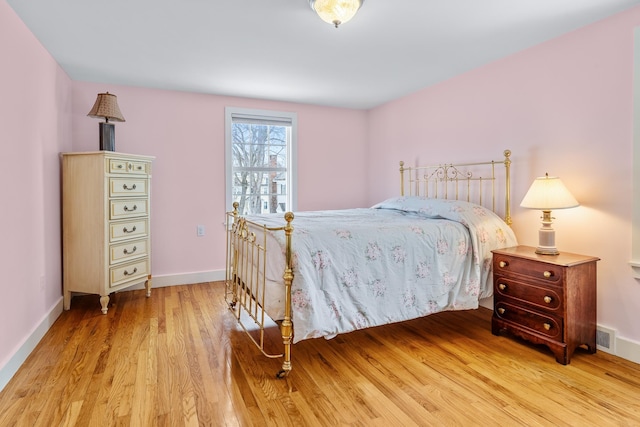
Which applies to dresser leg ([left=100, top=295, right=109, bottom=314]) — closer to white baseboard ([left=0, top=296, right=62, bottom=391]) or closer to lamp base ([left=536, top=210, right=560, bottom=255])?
white baseboard ([left=0, top=296, right=62, bottom=391])

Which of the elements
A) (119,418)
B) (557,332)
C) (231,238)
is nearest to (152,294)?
(231,238)

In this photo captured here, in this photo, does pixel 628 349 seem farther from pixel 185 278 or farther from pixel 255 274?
pixel 185 278

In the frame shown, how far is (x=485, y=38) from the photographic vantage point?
2.66 m

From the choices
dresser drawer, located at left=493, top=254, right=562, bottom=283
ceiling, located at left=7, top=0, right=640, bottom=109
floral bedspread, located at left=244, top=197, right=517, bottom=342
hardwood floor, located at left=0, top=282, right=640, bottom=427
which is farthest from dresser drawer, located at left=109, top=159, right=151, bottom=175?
dresser drawer, located at left=493, top=254, right=562, bottom=283

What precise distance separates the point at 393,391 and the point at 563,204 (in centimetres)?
159

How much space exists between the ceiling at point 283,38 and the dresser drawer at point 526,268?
1575 millimetres

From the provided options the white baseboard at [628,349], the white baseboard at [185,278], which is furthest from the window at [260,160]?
the white baseboard at [628,349]

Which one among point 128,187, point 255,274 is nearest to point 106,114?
point 128,187

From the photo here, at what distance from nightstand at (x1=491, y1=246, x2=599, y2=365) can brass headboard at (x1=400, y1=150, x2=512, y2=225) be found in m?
0.58

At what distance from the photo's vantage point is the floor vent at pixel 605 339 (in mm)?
2367

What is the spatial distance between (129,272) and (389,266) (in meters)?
2.45

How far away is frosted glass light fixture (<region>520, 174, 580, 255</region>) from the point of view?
7.79 ft

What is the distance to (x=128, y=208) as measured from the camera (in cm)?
338

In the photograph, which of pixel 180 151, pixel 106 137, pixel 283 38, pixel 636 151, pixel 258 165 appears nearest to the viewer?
pixel 636 151
